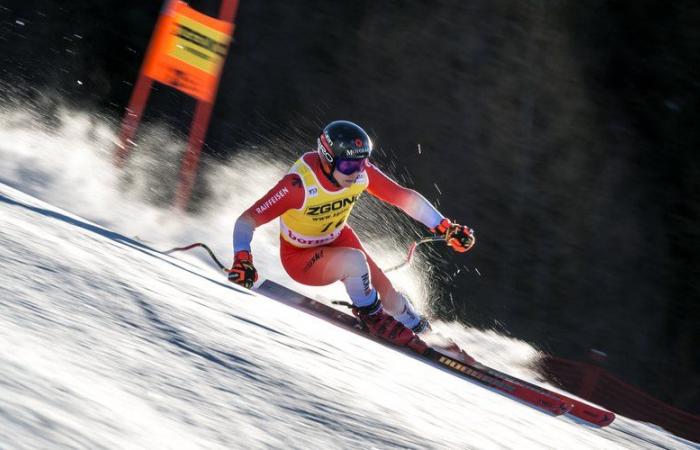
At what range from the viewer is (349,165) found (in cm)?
593

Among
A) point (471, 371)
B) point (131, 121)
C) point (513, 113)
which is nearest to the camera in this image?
point (471, 371)

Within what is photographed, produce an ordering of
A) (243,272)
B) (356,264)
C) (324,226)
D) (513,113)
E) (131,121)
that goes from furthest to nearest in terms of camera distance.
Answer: (513,113) → (131,121) → (324,226) → (356,264) → (243,272)

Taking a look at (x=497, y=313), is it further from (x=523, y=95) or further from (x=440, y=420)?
(x=440, y=420)

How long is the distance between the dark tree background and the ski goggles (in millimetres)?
4840

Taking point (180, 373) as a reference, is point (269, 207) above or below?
below

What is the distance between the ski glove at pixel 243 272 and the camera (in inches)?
212

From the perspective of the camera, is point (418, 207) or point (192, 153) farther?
point (192, 153)

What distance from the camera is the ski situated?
587 cm

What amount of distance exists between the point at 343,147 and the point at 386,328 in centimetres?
131

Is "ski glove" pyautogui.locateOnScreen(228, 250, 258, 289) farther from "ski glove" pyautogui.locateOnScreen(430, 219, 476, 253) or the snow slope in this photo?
"ski glove" pyautogui.locateOnScreen(430, 219, 476, 253)

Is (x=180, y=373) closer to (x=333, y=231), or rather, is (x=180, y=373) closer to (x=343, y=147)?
(x=343, y=147)

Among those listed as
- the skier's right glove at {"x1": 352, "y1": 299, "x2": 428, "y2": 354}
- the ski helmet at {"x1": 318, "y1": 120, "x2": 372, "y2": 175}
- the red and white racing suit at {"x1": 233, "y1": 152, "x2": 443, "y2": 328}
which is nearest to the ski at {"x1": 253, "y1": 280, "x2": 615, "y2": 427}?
the skier's right glove at {"x1": 352, "y1": 299, "x2": 428, "y2": 354}

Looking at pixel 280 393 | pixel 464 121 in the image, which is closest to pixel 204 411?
pixel 280 393

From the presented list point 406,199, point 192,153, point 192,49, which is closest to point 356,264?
point 406,199
